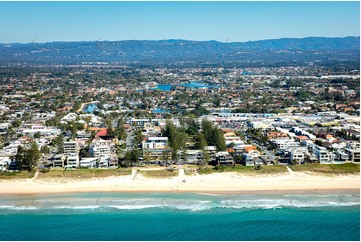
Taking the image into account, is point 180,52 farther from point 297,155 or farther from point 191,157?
point 297,155

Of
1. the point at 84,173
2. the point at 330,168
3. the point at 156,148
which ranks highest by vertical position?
the point at 156,148

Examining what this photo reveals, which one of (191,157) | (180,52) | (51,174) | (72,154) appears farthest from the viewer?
(180,52)

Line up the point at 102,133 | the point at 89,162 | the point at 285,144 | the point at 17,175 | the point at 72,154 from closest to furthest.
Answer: the point at 17,175
the point at 89,162
the point at 72,154
the point at 285,144
the point at 102,133

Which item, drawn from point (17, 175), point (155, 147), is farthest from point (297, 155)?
point (17, 175)

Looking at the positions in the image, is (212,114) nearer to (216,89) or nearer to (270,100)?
(270,100)

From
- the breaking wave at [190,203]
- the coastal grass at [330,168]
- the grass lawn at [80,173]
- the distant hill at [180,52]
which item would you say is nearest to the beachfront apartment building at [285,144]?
the coastal grass at [330,168]

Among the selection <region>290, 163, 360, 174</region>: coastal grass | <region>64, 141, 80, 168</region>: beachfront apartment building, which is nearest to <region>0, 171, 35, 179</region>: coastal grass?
<region>64, 141, 80, 168</region>: beachfront apartment building

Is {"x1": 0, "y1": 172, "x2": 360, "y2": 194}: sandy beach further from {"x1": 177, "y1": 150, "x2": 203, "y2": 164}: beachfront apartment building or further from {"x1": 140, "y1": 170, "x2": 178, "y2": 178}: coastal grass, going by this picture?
{"x1": 177, "y1": 150, "x2": 203, "y2": 164}: beachfront apartment building
